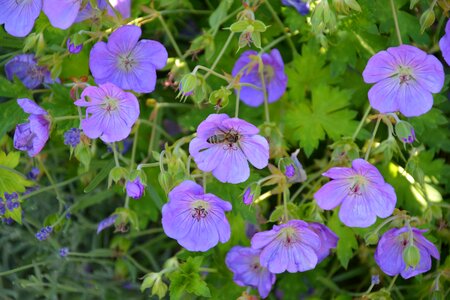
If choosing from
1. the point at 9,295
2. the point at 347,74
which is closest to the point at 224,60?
the point at 347,74

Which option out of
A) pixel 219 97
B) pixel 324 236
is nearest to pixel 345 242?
pixel 324 236

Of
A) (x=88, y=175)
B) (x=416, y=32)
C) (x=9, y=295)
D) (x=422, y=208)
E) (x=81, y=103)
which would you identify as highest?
(x=81, y=103)

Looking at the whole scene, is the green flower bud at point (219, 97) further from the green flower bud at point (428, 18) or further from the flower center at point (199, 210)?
the green flower bud at point (428, 18)

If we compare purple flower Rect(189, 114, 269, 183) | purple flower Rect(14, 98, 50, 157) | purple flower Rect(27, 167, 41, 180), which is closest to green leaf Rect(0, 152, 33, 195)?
purple flower Rect(27, 167, 41, 180)

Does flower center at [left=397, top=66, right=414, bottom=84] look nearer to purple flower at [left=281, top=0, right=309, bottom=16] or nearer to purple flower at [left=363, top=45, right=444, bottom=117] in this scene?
purple flower at [left=363, top=45, right=444, bottom=117]

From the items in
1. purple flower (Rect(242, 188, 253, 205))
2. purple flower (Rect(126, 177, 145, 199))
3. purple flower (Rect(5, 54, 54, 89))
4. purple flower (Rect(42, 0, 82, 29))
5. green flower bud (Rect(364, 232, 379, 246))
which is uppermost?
purple flower (Rect(42, 0, 82, 29))

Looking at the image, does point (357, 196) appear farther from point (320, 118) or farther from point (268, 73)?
point (268, 73)

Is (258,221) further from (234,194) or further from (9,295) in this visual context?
(9,295)
